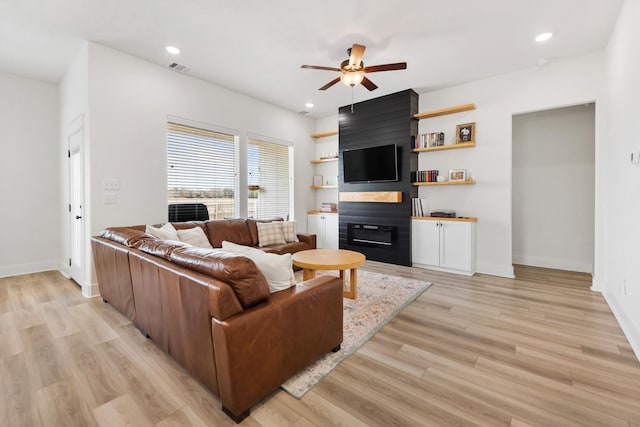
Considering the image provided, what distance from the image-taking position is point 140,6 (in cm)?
265

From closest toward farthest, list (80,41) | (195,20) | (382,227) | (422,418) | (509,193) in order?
(422,418)
(195,20)
(80,41)
(509,193)
(382,227)

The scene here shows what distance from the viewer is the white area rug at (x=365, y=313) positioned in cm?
183

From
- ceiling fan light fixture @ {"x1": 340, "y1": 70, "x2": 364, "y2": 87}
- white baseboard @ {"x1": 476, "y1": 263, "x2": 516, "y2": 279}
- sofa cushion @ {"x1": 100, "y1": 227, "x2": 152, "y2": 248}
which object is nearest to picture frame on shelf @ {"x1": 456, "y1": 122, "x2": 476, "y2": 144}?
white baseboard @ {"x1": 476, "y1": 263, "x2": 516, "y2": 279}

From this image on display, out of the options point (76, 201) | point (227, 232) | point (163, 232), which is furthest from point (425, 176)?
point (76, 201)

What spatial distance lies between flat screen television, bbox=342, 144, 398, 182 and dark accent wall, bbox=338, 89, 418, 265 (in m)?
0.11

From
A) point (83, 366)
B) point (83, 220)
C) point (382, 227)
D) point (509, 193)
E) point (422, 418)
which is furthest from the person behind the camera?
point (382, 227)

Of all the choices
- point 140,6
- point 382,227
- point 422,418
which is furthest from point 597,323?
point 140,6

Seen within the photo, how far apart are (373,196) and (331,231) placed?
1.20m

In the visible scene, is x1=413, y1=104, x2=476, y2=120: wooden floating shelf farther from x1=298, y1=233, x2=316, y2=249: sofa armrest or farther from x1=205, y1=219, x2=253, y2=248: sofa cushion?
x1=205, y1=219, x2=253, y2=248: sofa cushion

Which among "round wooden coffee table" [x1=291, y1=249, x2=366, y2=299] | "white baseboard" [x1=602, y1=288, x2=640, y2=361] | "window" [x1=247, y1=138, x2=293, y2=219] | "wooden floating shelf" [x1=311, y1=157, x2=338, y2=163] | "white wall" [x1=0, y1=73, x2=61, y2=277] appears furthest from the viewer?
"wooden floating shelf" [x1=311, y1=157, x2=338, y2=163]

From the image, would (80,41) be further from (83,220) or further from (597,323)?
(597,323)

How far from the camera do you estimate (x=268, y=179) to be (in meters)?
5.48

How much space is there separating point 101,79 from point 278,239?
114 inches

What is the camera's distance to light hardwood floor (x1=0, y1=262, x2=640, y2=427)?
1529 millimetres
